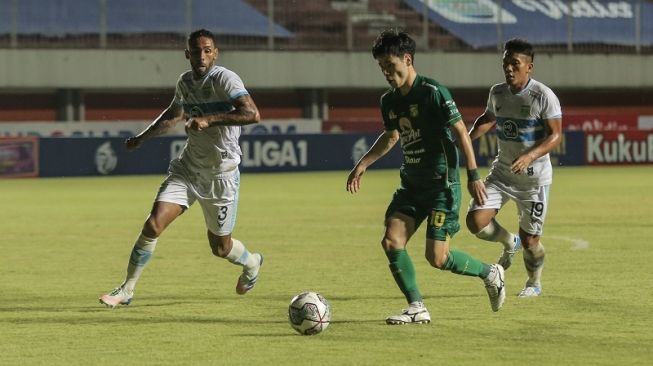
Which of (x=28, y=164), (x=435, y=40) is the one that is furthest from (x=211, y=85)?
(x=435, y=40)

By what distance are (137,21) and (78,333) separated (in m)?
28.6

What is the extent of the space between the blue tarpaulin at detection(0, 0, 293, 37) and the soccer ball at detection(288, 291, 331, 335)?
1094 inches

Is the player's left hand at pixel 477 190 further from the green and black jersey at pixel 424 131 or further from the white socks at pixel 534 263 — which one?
the white socks at pixel 534 263

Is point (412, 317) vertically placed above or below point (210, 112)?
below

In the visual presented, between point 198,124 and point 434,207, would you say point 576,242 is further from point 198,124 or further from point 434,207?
point 198,124

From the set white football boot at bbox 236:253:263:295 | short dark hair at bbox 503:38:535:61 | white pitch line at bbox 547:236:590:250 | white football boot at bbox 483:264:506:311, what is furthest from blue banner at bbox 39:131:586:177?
white football boot at bbox 483:264:506:311

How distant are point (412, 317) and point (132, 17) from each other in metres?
28.7

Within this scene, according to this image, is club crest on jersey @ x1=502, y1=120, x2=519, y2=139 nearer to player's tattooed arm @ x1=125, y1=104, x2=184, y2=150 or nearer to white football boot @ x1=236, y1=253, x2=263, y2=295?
white football boot @ x1=236, y1=253, x2=263, y2=295

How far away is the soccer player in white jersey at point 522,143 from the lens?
33.5 feet

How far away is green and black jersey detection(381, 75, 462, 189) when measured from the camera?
877 cm

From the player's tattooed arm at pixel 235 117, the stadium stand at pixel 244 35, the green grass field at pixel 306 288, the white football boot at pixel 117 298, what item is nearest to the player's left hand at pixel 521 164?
the green grass field at pixel 306 288

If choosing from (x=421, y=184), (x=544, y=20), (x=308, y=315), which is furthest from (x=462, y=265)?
(x=544, y=20)

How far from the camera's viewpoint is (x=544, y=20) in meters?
40.8

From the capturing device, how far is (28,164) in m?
30.5
